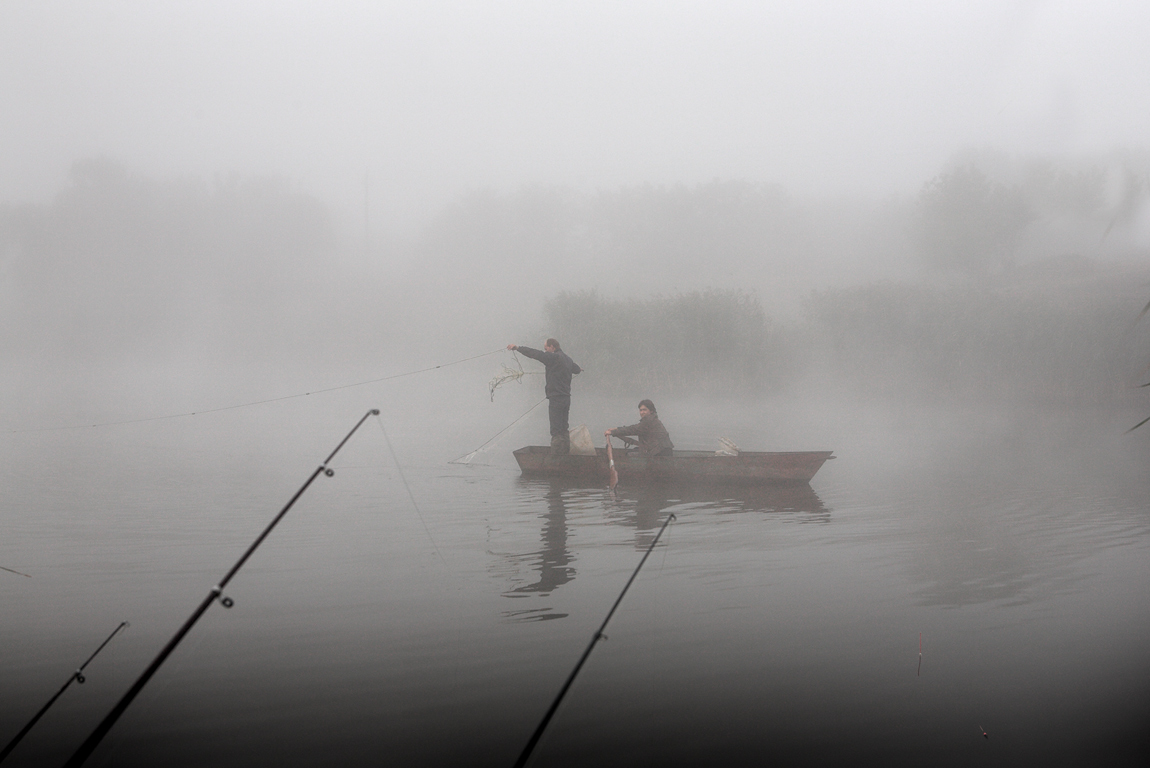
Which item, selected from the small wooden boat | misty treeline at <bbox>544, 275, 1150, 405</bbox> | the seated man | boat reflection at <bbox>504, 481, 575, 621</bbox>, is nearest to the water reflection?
the small wooden boat

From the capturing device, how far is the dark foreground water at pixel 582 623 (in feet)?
12.5

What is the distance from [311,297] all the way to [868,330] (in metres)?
57.4

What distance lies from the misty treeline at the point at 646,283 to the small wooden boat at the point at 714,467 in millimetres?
5293

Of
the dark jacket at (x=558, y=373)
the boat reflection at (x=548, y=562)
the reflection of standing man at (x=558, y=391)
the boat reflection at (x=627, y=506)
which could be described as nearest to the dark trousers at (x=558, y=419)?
the reflection of standing man at (x=558, y=391)

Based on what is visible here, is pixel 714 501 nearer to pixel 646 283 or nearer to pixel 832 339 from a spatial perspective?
pixel 832 339

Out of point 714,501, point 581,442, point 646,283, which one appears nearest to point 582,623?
point 714,501

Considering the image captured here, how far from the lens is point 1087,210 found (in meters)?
40.9

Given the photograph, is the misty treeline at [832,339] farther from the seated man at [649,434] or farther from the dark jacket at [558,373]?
the seated man at [649,434]

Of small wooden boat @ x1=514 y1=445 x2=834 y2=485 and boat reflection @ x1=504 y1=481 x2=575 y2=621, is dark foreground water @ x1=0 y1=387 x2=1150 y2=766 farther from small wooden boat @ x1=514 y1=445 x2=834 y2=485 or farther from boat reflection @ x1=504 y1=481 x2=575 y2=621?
small wooden boat @ x1=514 y1=445 x2=834 y2=485

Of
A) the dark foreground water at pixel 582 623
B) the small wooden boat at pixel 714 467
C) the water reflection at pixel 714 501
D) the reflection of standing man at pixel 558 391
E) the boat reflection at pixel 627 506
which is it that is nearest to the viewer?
the dark foreground water at pixel 582 623

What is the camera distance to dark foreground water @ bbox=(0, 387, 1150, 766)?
380 centimetres

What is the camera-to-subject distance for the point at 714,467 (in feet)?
37.6

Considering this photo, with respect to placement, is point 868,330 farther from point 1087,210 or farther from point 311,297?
point 311,297

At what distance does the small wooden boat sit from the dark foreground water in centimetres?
38
